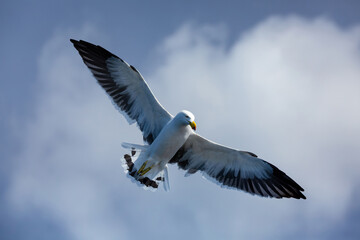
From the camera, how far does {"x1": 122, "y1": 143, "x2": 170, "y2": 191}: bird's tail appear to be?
8523 millimetres

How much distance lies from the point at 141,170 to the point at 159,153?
0.58 m

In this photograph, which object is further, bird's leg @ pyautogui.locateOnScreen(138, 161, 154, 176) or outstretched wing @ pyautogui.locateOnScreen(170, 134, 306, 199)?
outstretched wing @ pyautogui.locateOnScreen(170, 134, 306, 199)

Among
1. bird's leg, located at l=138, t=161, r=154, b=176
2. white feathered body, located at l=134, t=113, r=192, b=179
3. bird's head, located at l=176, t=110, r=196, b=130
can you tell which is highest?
bird's head, located at l=176, t=110, r=196, b=130

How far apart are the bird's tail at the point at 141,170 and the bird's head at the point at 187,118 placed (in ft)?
3.80

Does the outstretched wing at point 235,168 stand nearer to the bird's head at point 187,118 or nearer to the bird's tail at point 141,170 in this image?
the bird's tail at point 141,170

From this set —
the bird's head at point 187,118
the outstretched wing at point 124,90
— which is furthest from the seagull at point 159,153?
the bird's head at point 187,118

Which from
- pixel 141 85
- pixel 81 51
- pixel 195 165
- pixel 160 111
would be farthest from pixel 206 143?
pixel 81 51

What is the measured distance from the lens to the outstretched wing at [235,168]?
8.70 m

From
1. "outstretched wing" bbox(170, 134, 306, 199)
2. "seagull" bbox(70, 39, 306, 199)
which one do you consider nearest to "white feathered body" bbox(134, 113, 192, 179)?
"seagull" bbox(70, 39, 306, 199)

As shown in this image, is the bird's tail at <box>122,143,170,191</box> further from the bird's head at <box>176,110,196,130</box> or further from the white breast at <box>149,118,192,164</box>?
the bird's head at <box>176,110,196,130</box>

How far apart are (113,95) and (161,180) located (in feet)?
7.19

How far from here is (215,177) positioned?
30.0ft

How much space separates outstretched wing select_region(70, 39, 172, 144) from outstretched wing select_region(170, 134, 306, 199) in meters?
0.85

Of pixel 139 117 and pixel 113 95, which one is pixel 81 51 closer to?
pixel 113 95
